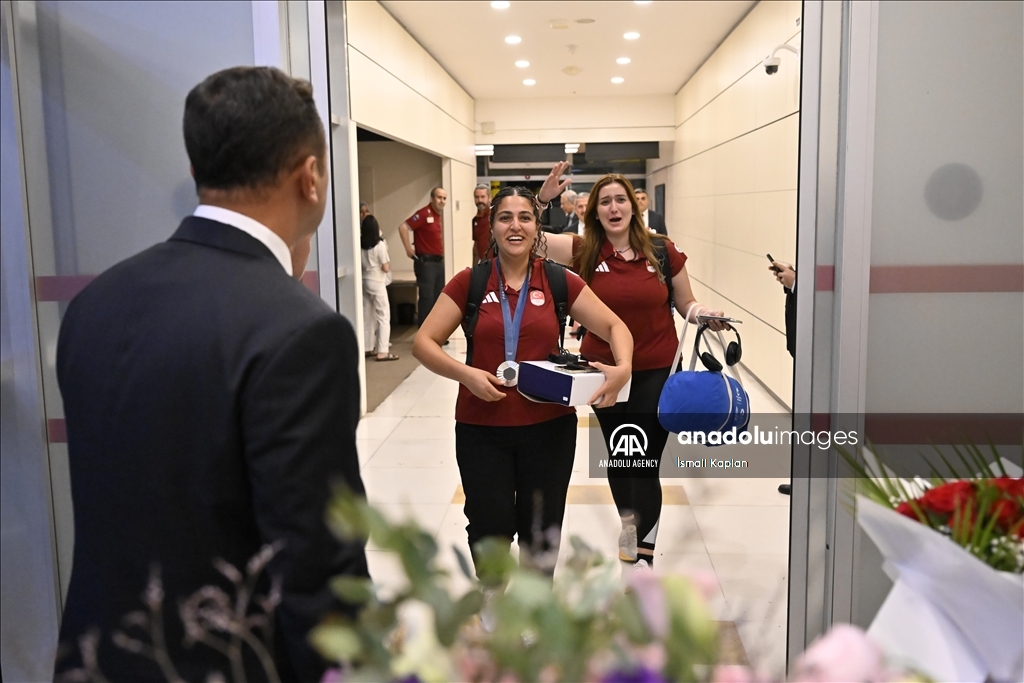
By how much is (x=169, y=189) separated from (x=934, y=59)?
7.71 ft

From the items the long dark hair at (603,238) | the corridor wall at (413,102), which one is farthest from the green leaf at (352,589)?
the corridor wall at (413,102)

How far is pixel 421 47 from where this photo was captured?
405 inches

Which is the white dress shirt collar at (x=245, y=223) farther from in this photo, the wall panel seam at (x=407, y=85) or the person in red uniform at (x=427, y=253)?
the person in red uniform at (x=427, y=253)

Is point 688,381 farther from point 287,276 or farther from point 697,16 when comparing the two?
point 697,16

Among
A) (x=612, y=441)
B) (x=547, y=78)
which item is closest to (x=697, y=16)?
(x=547, y=78)

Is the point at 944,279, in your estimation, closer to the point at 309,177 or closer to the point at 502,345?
the point at 502,345

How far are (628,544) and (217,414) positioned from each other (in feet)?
9.95

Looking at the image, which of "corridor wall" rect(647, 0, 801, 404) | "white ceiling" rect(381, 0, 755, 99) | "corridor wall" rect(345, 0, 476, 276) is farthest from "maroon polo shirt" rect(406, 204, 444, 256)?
"corridor wall" rect(647, 0, 801, 404)

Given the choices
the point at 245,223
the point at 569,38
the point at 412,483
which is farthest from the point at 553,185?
the point at 569,38

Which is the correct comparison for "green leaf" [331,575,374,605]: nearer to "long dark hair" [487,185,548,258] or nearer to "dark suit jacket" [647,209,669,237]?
"long dark hair" [487,185,548,258]

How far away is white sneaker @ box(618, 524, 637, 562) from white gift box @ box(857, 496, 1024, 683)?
2715mm

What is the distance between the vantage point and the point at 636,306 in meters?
3.56

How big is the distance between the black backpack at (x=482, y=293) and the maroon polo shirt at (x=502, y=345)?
0.02m

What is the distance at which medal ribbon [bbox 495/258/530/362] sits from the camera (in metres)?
2.86
